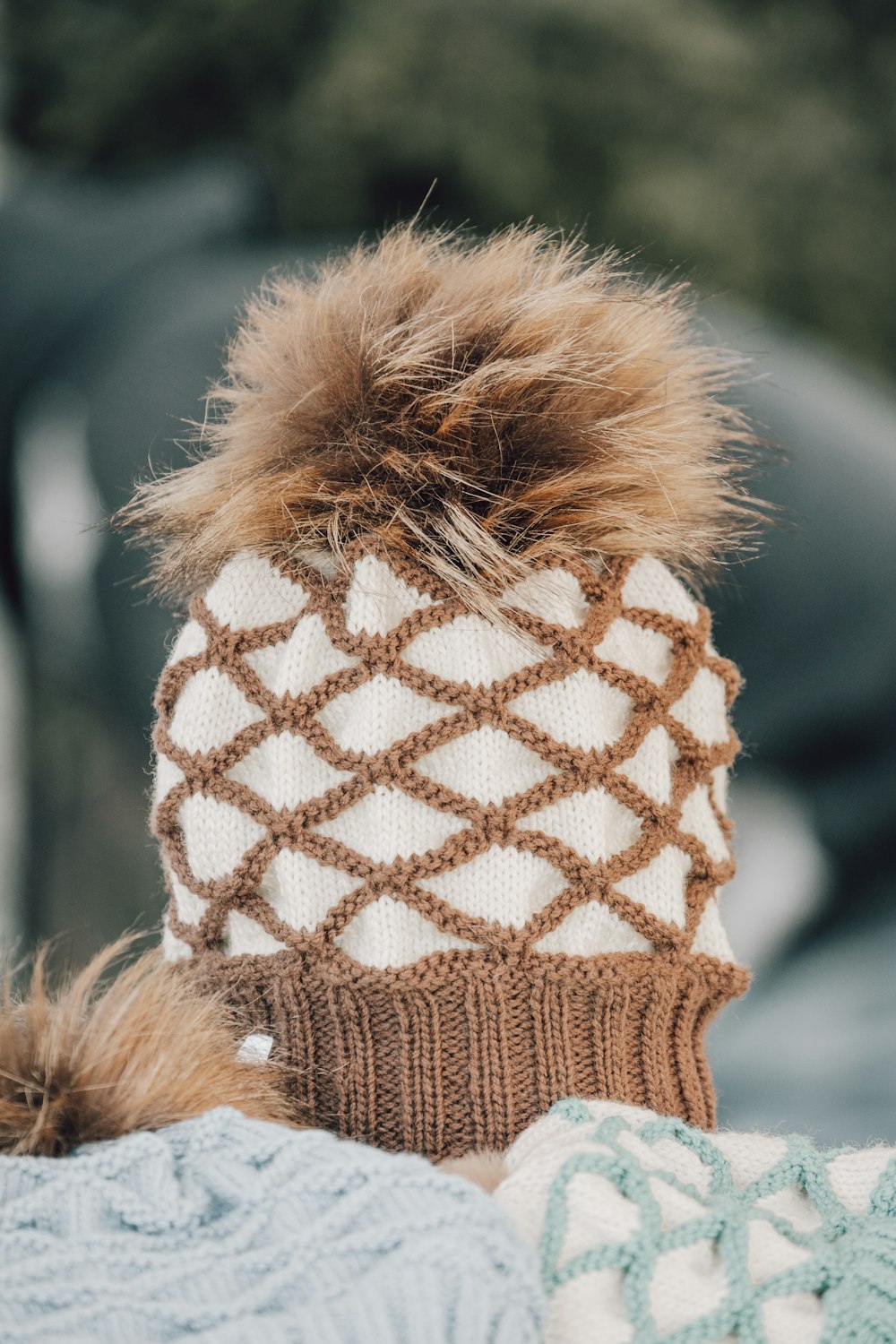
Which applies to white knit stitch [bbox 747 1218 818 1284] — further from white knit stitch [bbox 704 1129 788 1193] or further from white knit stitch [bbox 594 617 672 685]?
white knit stitch [bbox 594 617 672 685]

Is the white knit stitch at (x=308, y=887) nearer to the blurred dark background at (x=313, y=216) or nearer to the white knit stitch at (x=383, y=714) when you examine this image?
the white knit stitch at (x=383, y=714)

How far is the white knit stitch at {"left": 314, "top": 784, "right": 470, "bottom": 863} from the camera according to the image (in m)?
0.40

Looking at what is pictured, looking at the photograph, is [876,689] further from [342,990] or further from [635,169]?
[342,990]

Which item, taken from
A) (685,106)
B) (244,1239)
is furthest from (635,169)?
(244,1239)

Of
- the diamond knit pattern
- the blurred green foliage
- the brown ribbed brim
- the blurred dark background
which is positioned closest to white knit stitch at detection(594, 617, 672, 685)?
the diamond knit pattern

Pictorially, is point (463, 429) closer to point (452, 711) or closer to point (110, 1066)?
point (452, 711)

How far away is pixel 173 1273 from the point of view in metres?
0.28

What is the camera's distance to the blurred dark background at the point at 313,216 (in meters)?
0.93

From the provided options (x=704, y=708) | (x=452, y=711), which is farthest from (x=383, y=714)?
(x=704, y=708)

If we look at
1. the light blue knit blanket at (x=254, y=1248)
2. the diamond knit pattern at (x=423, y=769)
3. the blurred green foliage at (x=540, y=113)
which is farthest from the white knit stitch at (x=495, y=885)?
the blurred green foliage at (x=540, y=113)

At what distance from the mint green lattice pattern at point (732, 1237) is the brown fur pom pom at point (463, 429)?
0.18 metres

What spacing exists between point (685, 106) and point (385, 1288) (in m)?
1.02

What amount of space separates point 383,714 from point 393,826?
0.12 feet

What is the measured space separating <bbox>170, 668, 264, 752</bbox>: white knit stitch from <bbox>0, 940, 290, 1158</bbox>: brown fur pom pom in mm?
82
